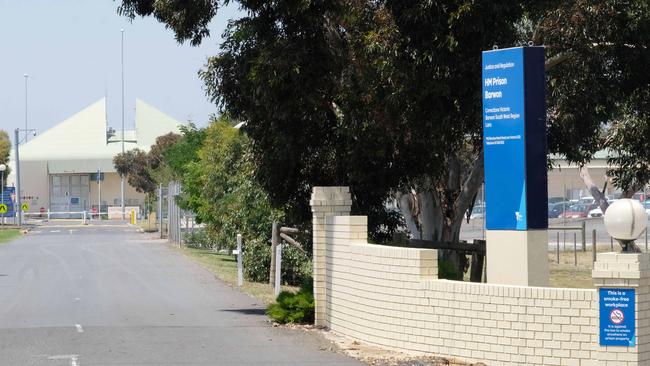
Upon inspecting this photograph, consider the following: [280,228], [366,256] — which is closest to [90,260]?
[280,228]

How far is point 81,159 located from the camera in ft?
390

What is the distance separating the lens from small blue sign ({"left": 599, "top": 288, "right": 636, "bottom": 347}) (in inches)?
461

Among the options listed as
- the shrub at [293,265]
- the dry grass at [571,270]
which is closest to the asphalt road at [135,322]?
the shrub at [293,265]

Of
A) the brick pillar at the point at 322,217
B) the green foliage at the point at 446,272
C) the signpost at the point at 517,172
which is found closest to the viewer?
the signpost at the point at 517,172

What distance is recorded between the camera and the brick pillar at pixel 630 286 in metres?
11.7

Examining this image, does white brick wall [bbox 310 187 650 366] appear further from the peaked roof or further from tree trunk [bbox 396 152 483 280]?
the peaked roof

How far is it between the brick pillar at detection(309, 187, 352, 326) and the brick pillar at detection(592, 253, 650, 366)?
642cm

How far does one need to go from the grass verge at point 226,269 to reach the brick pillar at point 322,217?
5613 mm

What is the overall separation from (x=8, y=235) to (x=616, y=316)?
196 feet

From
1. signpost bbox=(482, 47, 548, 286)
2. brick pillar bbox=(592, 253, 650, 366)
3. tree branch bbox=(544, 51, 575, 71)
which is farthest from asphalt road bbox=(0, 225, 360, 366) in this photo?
tree branch bbox=(544, 51, 575, 71)

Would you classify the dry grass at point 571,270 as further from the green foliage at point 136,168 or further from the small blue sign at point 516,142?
the green foliage at point 136,168

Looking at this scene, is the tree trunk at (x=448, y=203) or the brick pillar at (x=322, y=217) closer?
the brick pillar at (x=322, y=217)

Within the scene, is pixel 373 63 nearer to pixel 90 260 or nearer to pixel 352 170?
pixel 352 170

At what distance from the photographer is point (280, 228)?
26.4m
